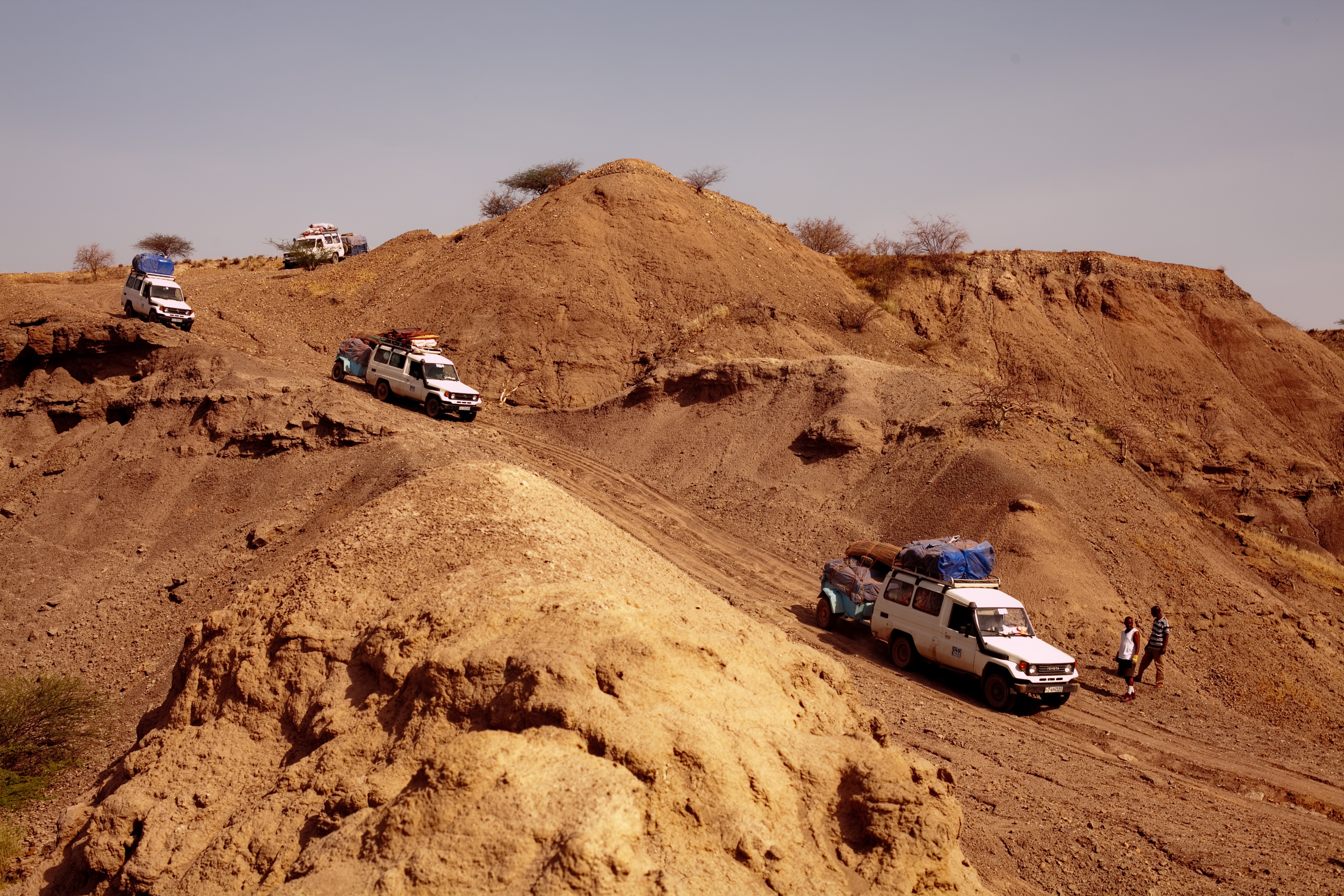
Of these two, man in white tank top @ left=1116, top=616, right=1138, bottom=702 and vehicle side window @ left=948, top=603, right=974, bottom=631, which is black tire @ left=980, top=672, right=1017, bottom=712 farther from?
man in white tank top @ left=1116, top=616, right=1138, bottom=702

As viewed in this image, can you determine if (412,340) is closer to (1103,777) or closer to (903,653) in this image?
(903,653)

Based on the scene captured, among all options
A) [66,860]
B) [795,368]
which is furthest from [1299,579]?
[66,860]

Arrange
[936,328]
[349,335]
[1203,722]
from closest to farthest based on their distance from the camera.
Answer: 1. [1203,722]
2. [349,335]
3. [936,328]

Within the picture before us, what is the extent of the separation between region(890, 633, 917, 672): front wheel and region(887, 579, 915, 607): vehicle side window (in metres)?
0.55

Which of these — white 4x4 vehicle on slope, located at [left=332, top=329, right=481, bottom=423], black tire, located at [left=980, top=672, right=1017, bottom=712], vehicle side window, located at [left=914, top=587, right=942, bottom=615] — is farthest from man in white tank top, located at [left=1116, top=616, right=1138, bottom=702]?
white 4x4 vehicle on slope, located at [left=332, top=329, right=481, bottom=423]

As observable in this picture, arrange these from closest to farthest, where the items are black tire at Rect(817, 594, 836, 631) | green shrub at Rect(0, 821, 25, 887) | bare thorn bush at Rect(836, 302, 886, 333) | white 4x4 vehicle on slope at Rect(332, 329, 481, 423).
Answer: green shrub at Rect(0, 821, 25, 887) < black tire at Rect(817, 594, 836, 631) < white 4x4 vehicle on slope at Rect(332, 329, 481, 423) < bare thorn bush at Rect(836, 302, 886, 333)

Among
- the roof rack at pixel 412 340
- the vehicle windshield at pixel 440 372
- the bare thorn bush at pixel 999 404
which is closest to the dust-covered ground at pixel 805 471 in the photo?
the bare thorn bush at pixel 999 404

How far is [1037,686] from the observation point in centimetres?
1301

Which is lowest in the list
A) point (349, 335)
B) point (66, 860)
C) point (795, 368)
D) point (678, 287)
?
point (66, 860)

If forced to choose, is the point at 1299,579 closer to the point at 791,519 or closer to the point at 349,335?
the point at 791,519

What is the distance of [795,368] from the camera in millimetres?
26453

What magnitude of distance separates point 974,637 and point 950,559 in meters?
1.36

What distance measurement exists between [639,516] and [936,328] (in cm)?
2248

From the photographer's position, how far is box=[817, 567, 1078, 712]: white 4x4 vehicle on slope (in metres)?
13.1
